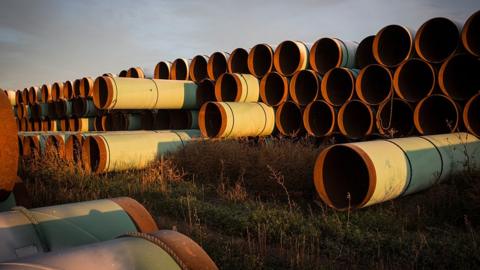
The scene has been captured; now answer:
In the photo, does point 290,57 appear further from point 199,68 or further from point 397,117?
point 199,68

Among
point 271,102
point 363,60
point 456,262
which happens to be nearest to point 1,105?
point 456,262

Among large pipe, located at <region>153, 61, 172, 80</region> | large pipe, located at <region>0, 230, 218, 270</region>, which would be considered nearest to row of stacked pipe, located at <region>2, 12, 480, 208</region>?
large pipe, located at <region>153, 61, 172, 80</region>

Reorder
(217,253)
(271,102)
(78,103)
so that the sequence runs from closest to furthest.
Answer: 1. (217,253)
2. (271,102)
3. (78,103)

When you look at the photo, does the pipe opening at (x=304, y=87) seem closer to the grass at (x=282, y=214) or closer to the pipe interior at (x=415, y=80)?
the grass at (x=282, y=214)

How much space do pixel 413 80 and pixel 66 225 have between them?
572 cm

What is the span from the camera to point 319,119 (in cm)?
705

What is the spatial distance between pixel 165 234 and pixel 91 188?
159 inches

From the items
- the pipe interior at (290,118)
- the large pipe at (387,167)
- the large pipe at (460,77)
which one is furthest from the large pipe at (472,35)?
the pipe interior at (290,118)

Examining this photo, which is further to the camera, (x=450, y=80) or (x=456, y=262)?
(x=450, y=80)

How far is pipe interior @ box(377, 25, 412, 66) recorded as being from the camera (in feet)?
20.0

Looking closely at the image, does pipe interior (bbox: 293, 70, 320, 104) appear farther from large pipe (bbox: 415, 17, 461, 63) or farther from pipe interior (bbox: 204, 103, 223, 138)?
large pipe (bbox: 415, 17, 461, 63)

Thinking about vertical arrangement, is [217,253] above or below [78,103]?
below

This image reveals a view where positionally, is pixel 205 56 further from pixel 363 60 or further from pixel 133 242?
pixel 133 242

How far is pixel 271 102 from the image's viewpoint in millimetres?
7672
